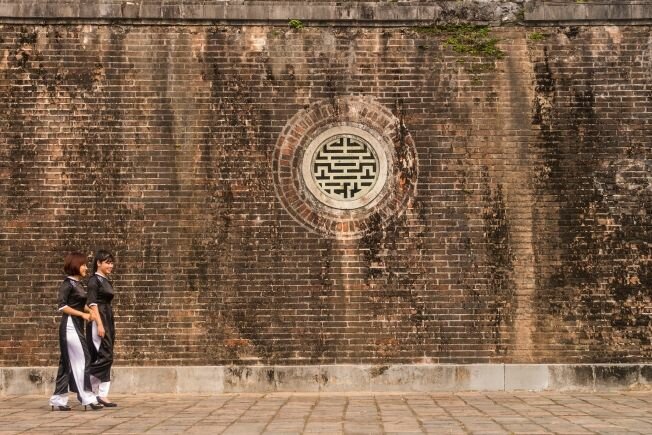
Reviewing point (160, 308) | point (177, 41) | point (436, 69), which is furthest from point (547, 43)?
point (160, 308)

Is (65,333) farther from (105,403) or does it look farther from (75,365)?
(105,403)

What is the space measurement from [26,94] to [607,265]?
738cm

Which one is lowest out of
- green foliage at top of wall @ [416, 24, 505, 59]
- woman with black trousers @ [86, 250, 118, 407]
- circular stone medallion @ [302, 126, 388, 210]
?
woman with black trousers @ [86, 250, 118, 407]

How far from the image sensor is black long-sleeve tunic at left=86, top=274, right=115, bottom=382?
8.05m

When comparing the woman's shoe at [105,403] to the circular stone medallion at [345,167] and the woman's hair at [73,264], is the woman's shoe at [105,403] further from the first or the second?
the circular stone medallion at [345,167]

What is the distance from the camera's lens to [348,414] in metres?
7.46

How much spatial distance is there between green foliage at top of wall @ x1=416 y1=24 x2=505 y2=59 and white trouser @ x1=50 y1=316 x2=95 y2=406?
5514mm

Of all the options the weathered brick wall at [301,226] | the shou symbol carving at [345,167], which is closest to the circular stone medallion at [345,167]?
the shou symbol carving at [345,167]

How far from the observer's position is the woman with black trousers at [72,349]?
25.9ft

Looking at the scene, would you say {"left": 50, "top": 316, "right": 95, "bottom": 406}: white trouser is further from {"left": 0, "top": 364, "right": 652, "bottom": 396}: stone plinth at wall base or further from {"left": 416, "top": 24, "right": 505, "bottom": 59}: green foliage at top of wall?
{"left": 416, "top": 24, "right": 505, "bottom": 59}: green foliage at top of wall

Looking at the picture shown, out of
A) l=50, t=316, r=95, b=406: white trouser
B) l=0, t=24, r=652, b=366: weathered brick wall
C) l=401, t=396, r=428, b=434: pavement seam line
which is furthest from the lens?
l=0, t=24, r=652, b=366: weathered brick wall

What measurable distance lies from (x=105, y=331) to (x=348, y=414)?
2582 mm

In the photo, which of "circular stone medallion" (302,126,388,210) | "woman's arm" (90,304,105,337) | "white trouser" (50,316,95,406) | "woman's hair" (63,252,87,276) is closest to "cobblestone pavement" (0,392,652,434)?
"white trouser" (50,316,95,406)

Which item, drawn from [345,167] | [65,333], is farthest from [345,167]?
[65,333]
